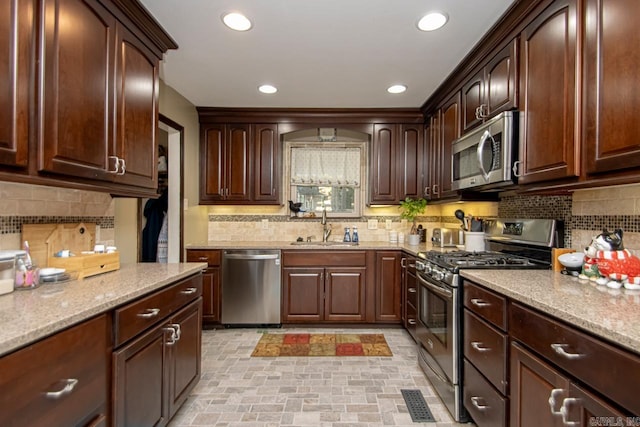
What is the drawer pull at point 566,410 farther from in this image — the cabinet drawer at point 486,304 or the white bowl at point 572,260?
the white bowl at point 572,260

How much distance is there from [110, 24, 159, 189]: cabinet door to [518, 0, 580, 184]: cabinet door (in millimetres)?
2175

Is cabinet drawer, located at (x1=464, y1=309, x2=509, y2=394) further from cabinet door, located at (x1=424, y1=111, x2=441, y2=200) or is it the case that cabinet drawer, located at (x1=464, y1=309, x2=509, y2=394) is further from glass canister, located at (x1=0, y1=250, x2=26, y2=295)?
glass canister, located at (x1=0, y1=250, x2=26, y2=295)

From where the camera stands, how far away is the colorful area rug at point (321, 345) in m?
2.77

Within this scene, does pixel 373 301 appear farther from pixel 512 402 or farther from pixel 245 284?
pixel 512 402

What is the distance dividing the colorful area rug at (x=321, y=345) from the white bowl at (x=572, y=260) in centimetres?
162

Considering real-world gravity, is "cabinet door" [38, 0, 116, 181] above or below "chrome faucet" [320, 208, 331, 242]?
above

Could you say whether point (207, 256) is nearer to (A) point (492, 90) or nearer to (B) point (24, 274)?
(B) point (24, 274)

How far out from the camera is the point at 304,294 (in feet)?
10.9

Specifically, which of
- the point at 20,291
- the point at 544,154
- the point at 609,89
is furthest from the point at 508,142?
the point at 20,291

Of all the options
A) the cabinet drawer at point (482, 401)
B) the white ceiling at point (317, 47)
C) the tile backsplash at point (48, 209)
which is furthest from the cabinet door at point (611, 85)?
the tile backsplash at point (48, 209)

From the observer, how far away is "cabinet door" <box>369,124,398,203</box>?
362cm

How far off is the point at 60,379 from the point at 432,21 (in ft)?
7.88

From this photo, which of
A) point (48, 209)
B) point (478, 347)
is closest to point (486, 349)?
point (478, 347)

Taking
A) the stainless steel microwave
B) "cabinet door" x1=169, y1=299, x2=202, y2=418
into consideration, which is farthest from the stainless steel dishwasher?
the stainless steel microwave
